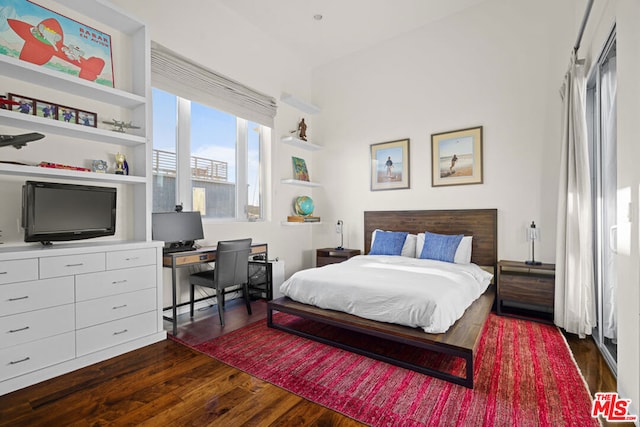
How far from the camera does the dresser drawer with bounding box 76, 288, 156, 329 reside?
2.39m

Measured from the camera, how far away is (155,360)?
248 cm

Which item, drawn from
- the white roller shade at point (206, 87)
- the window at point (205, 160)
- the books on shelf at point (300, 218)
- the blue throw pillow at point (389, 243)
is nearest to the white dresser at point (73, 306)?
the window at point (205, 160)

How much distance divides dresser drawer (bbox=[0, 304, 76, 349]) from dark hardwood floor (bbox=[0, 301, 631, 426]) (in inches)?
12.6

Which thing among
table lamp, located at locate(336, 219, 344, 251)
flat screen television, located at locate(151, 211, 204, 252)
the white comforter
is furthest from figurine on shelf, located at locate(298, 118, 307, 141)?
the white comforter

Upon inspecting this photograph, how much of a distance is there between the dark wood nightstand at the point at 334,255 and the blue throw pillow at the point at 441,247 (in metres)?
1.13

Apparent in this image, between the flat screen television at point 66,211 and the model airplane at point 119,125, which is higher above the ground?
the model airplane at point 119,125

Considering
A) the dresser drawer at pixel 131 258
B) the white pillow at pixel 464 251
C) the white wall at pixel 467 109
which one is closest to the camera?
the dresser drawer at pixel 131 258

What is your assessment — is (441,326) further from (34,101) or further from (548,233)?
(34,101)

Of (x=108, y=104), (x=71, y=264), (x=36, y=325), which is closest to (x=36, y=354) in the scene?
Result: (x=36, y=325)

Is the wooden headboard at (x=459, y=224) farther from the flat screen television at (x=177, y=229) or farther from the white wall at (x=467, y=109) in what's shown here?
the flat screen television at (x=177, y=229)

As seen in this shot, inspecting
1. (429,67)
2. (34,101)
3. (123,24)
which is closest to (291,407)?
(34,101)

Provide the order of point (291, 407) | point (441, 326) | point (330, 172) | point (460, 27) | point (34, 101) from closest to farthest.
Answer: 1. point (291, 407)
2. point (441, 326)
3. point (34, 101)
4. point (460, 27)
5. point (330, 172)

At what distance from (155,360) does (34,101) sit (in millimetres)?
2215

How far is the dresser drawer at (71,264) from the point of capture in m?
2.22
